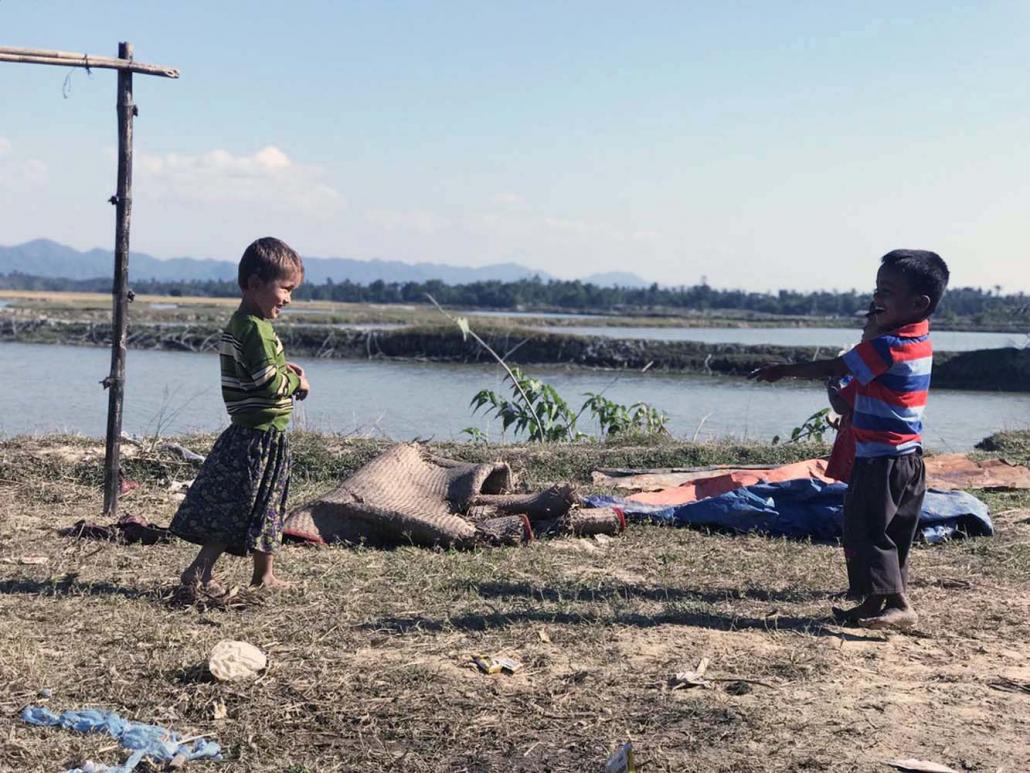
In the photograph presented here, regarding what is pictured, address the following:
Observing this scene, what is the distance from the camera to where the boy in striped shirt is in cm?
451

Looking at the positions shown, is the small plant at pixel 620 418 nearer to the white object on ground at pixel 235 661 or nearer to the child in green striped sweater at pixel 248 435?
the child in green striped sweater at pixel 248 435

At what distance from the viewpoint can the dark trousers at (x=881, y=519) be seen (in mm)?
4547

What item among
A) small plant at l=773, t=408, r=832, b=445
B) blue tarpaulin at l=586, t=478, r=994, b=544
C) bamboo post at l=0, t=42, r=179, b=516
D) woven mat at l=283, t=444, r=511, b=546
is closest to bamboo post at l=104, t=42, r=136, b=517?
bamboo post at l=0, t=42, r=179, b=516

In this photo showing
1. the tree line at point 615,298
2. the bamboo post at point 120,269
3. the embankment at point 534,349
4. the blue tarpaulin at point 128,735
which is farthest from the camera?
the tree line at point 615,298

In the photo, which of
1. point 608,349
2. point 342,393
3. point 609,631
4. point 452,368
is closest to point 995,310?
point 608,349

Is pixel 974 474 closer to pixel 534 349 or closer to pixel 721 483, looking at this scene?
pixel 721 483

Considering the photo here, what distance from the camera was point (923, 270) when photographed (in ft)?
14.8

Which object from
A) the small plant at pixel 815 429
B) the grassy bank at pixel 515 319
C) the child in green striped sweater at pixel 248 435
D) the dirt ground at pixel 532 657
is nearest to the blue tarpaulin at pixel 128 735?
the dirt ground at pixel 532 657

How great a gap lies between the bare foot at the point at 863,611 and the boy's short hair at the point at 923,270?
1.14 m

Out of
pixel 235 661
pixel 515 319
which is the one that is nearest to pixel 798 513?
pixel 235 661

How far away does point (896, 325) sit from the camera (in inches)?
181

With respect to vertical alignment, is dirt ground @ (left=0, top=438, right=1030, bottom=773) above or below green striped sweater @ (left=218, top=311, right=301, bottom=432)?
below

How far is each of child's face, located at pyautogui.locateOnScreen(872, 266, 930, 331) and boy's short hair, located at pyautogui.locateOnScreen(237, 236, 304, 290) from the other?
2270mm

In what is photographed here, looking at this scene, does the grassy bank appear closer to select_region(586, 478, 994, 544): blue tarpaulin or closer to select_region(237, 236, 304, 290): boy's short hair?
select_region(586, 478, 994, 544): blue tarpaulin
